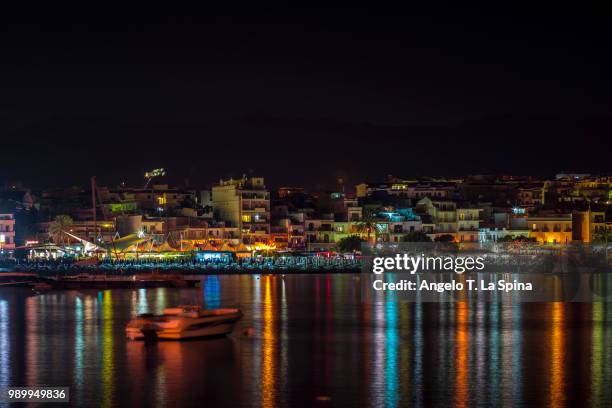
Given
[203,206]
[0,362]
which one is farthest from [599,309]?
[203,206]

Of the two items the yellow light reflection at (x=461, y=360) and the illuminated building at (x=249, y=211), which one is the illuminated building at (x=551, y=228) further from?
the yellow light reflection at (x=461, y=360)

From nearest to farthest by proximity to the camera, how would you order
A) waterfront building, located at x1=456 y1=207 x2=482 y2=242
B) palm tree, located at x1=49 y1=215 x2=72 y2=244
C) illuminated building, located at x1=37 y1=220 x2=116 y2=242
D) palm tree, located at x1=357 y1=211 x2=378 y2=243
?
palm tree, located at x1=49 y1=215 x2=72 y2=244 → illuminated building, located at x1=37 y1=220 x2=116 y2=242 → palm tree, located at x1=357 y1=211 x2=378 y2=243 → waterfront building, located at x1=456 y1=207 x2=482 y2=242

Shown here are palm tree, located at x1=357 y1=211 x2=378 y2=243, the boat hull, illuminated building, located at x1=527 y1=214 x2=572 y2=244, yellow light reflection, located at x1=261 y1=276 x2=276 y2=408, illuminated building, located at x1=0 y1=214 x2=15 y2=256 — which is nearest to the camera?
yellow light reflection, located at x1=261 y1=276 x2=276 y2=408

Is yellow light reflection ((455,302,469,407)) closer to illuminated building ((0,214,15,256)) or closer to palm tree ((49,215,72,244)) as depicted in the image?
palm tree ((49,215,72,244))

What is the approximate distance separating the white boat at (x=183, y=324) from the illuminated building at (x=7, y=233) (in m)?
57.8

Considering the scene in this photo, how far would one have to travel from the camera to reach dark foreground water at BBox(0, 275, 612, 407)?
22.8 metres

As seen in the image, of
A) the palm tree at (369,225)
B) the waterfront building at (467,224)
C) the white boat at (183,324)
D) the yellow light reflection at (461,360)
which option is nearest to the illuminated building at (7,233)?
the palm tree at (369,225)

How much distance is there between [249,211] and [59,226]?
15217 mm

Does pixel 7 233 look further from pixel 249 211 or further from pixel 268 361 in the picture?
pixel 268 361

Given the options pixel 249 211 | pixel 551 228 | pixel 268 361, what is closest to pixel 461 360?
pixel 268 361

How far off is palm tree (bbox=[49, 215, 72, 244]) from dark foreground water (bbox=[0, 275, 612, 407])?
42950mm

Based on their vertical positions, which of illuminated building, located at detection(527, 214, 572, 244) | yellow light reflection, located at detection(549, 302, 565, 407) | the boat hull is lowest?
yellow light reflection, located at detection(549, 302, 565, 407)

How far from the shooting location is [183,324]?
3080 cm

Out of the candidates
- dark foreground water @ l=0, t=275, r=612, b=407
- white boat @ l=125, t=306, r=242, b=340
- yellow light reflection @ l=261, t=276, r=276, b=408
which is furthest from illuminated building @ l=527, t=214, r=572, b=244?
white boat @ l=125, t=306, r=242, b=340
